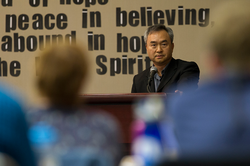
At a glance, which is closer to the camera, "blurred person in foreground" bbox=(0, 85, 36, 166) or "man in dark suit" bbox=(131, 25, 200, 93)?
"blurred person in foreground" bbox=(0, 85, 36, 166)

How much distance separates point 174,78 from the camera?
10.00 feet

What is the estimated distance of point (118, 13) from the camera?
454 centimetres

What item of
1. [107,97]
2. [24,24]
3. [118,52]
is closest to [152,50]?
[118,52]

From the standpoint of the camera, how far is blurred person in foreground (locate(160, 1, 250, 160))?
0.80 metres

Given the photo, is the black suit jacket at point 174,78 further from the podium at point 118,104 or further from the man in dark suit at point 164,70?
the podium at point 118,104

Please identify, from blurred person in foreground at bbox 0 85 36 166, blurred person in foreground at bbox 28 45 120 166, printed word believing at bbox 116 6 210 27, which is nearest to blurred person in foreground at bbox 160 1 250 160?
blurred person in foreground at bbox 28 45 120 166

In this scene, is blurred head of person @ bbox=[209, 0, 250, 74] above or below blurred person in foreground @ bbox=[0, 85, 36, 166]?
above

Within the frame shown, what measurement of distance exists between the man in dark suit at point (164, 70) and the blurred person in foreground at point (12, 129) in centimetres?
212

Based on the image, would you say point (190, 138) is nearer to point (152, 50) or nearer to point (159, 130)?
point (159, 130)

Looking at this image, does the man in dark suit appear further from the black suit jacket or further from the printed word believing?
the printed word believing

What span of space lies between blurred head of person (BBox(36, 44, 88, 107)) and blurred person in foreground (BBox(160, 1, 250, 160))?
0.27 metres

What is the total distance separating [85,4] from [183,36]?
1343mm

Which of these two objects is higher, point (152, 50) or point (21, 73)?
point (152, 50)

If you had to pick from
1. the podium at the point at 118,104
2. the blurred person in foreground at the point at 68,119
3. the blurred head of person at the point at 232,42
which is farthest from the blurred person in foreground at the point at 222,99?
the podium at the point at 118,104
